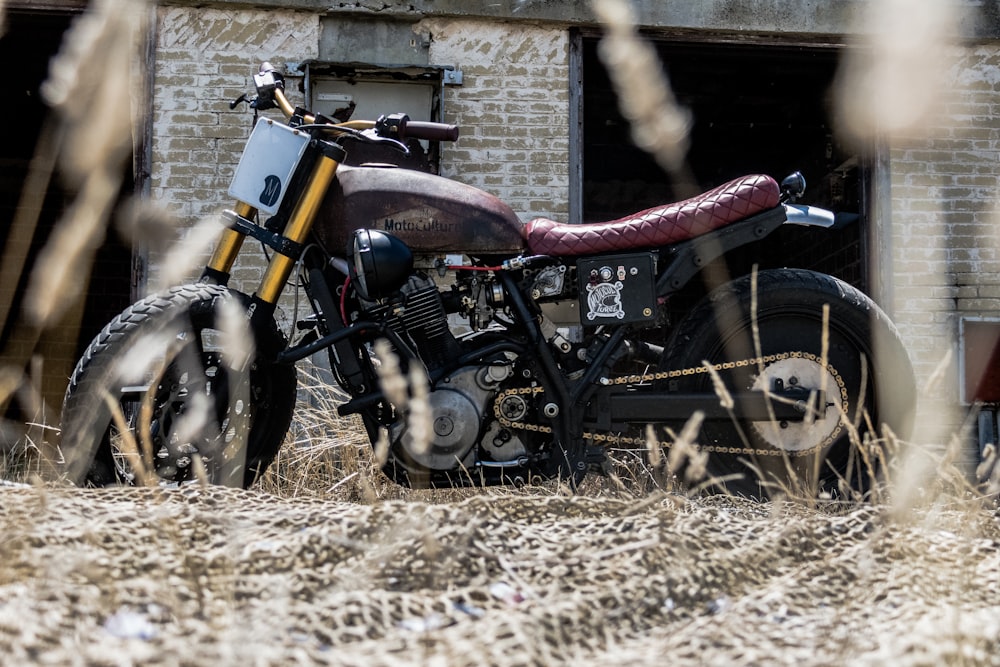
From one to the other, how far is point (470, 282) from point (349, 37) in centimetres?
306

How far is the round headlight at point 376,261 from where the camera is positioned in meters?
3.28

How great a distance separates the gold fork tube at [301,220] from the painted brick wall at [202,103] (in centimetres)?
247

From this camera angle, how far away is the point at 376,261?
3275 millimetres

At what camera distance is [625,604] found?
5.93 feet

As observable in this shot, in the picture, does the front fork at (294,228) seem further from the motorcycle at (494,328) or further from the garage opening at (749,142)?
the garage opening at (749,142)

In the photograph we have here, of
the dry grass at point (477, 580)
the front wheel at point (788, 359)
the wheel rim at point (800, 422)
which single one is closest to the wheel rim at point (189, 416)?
the dry grass at point (477, 580)

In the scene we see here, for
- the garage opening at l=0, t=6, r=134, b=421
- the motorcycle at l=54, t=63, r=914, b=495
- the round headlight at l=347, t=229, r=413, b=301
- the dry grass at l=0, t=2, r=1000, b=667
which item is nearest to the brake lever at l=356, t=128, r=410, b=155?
the motorcycle at l=54, t=63, r=914, b=495

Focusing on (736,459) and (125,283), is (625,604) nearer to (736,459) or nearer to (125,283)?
(736,459)

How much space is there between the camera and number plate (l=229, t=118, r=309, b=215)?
11.3ft

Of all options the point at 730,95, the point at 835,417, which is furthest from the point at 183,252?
the point at 730,95

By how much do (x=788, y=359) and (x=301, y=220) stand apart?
179 centimetres

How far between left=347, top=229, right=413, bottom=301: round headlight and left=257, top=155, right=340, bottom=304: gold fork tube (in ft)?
0.63

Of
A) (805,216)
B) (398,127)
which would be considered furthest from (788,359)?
(398,127)

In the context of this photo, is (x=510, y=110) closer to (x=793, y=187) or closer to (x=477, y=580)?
(x=793, y=187)
